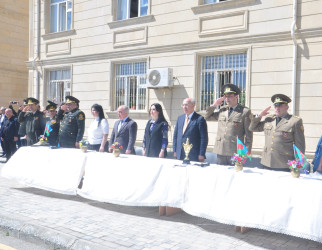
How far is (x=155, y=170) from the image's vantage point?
4.77 m

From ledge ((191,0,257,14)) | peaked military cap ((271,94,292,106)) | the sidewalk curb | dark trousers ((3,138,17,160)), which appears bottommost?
the sidewalk curb

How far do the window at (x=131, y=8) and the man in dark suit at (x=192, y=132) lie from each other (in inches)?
258

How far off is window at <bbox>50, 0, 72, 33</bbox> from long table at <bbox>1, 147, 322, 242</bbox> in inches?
334

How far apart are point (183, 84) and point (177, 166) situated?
5863 millimetres

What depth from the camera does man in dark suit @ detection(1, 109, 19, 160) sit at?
32.4 feet

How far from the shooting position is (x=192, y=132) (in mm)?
5594

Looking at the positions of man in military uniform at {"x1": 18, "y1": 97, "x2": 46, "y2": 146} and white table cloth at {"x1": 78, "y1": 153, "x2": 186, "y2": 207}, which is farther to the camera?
man in military uniform at {"x1": 18, "y1": 97, "x2": 46, "y2": 146}

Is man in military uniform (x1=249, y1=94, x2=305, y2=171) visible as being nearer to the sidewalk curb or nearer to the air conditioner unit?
the sidewalk curb

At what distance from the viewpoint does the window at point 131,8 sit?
11359 millimetres

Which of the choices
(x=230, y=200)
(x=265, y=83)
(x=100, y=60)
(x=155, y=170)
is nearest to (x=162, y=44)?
(x=100, y=60)

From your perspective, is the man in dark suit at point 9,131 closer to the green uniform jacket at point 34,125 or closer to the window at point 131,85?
the green uniform jacket at point 34,125

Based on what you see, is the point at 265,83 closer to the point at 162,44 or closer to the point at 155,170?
the point at 162,44

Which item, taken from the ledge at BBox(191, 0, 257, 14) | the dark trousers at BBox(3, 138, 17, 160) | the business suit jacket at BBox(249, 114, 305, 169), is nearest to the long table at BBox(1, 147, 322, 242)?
the business suit jacket at BBox(249, 114, 305, 169)

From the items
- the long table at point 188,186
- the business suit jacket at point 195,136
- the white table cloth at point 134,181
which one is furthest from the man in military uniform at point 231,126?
the white table cloth at point 134,181
